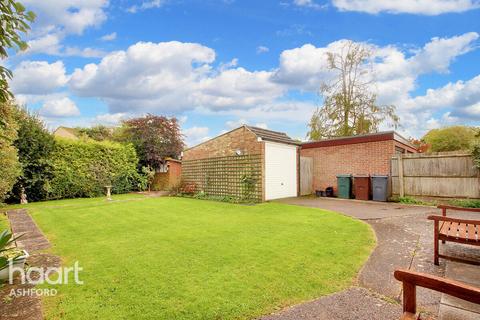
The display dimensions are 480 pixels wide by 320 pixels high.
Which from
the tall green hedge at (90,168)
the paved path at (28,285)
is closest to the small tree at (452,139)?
the tall green hedge at (90,168)

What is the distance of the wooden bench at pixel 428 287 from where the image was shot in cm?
149

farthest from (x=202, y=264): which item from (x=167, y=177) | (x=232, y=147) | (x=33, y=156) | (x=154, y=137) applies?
(x=154, y=137)

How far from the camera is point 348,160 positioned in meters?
13.4

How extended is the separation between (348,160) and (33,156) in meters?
16.1

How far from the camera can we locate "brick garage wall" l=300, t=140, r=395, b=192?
486 inches

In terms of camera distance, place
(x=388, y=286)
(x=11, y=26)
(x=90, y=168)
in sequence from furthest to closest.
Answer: (x=90, y=168)
(x=388, y=286)
(x=11, y=26)

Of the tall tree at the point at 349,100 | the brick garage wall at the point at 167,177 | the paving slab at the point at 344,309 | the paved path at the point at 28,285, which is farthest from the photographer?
the brick garage wall at the point at 167,177

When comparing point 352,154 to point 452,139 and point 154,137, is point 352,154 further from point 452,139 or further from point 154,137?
point 154,137

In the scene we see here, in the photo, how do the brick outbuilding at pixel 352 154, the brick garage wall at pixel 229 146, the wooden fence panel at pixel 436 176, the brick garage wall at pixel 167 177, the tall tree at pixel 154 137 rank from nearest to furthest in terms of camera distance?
the wooden fence panel at pixel 436 176
the brick outbuilding at pixel 352 154
the brick garage wall at pixel 229 146
the brick garage wall at pixel 167 177
the tall tree at pixel 154 137

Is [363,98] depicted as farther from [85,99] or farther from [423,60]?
[85,99]

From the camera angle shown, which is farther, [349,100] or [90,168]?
[349,100]

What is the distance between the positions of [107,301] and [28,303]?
902 millimetres

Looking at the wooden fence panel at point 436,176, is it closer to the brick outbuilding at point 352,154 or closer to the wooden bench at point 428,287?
the brick outbuilding at point 352,154

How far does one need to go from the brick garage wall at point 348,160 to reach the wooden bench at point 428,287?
11.7 meters
